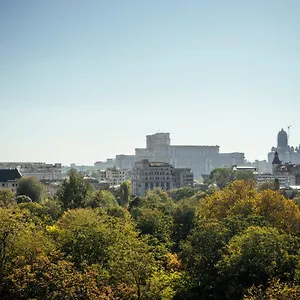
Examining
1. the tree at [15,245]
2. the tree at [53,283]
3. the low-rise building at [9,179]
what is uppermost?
the low-rise building at [9,179]

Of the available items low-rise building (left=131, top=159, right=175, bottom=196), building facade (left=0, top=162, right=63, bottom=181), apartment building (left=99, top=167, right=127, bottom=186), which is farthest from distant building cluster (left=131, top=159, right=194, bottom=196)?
building facade (left=0, top=162, right=63, bottom=181)

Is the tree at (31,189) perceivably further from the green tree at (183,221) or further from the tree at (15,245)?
the tree at (15,245)

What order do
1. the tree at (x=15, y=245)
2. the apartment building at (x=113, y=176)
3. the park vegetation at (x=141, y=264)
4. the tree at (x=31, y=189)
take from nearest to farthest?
1. the park vegetation at (x=141, y=264)
2. the tree at (x=15, y=245)
3. the tree at (x=31, y=189)
4. the apartment building at (x=113, y=176)

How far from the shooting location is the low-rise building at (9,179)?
8569cm

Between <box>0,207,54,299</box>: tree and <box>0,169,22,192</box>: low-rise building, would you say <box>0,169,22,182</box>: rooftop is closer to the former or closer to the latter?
<box>0,169,22,192</box>: low-rise building

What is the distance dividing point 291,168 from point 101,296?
308 ft

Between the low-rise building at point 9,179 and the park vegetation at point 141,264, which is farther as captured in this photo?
the low-rise building at point 9,179

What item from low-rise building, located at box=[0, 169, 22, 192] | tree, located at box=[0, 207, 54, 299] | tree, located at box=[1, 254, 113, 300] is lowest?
tree, located at box=[1, 254, 113, 300]

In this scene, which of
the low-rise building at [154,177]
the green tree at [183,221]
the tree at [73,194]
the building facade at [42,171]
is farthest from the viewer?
the building facade at [42,171]

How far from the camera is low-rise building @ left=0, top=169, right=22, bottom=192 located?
281ft

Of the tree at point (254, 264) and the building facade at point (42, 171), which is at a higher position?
the building facade at point (42, 171)

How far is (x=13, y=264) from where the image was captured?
23.4m

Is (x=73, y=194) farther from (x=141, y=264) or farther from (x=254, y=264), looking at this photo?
(x=254, y=264)

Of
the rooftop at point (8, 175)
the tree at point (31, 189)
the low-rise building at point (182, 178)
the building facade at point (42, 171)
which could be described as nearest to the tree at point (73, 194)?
the tree at point (31, 189)
